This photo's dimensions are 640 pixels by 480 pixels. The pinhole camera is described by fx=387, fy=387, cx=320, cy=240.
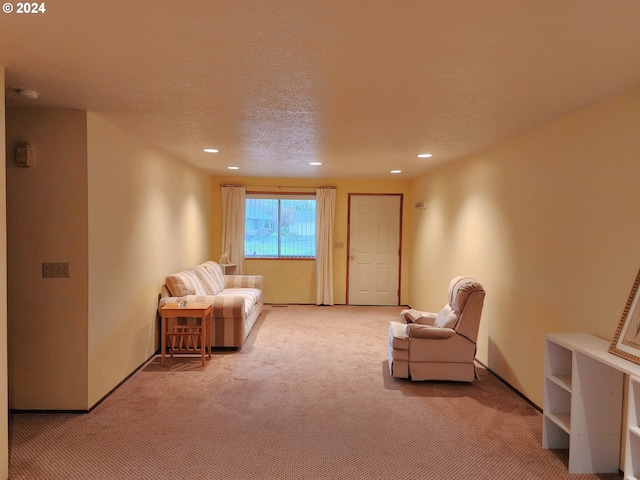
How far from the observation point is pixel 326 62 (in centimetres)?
198

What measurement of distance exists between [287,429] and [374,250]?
186 inches

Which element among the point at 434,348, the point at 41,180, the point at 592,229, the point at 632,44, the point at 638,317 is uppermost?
the point at 632,44

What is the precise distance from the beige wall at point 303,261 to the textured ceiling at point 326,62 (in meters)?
3.63

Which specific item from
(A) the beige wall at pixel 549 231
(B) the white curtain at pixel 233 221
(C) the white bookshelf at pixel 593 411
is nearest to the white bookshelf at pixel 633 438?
(C) the white bookshelf at pixel 593 411

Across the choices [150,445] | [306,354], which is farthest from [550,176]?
[150,445]

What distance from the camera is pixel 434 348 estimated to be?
3631 millimetres

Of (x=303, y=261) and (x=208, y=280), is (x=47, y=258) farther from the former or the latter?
(x=303, y=261)

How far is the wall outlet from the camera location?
2947mm

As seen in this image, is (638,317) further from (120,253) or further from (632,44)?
(120,253)

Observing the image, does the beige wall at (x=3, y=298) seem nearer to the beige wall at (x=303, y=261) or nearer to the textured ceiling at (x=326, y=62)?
the textured ceiling at (x=326, y=62)

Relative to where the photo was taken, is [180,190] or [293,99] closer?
[293,99]

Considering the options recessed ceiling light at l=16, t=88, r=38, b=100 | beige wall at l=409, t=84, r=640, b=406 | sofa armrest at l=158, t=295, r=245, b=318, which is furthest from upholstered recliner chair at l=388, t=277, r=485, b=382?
recessed ceiling light at l=16, t=88, r=38, b=100

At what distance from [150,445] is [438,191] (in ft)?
15.5

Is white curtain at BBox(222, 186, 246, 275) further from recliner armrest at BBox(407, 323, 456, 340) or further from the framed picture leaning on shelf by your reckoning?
the framed picture leaning on shelf
